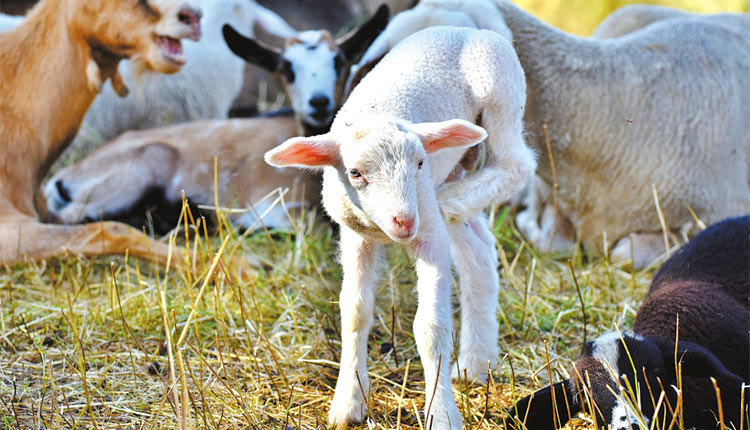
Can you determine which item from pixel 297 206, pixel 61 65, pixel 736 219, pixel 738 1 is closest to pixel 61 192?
pixel 61 65

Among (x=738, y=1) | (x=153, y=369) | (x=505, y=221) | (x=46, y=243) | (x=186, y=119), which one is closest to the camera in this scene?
(x=153, y=369)

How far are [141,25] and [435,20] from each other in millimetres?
1383

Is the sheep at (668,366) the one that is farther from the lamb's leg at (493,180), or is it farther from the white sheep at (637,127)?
the white sheep at (637,127)

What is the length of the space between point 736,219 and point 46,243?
302cm

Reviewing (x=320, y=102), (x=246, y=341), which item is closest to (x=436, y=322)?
(x=246, y=341)

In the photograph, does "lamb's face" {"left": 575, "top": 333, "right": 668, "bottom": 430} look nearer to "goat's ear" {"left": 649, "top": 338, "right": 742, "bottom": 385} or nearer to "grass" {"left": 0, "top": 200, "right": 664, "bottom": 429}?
"goat's ear" {"left": 649, "top": 338, "right": 742, "bottom": 385}

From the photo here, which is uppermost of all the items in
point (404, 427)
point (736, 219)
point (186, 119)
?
point (736, 219)

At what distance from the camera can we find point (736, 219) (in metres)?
3.33

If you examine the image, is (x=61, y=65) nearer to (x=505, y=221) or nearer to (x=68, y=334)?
(x=68, y=334)

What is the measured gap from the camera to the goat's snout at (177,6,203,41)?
388 centimetres

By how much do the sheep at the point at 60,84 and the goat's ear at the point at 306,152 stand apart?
1700mm

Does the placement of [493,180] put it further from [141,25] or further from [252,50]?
[252,50]

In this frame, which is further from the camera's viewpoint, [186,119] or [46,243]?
[186,119]

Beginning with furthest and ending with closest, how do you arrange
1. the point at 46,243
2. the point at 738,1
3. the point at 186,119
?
the point at 738,1
the point at 186,119
the point at 46,243
